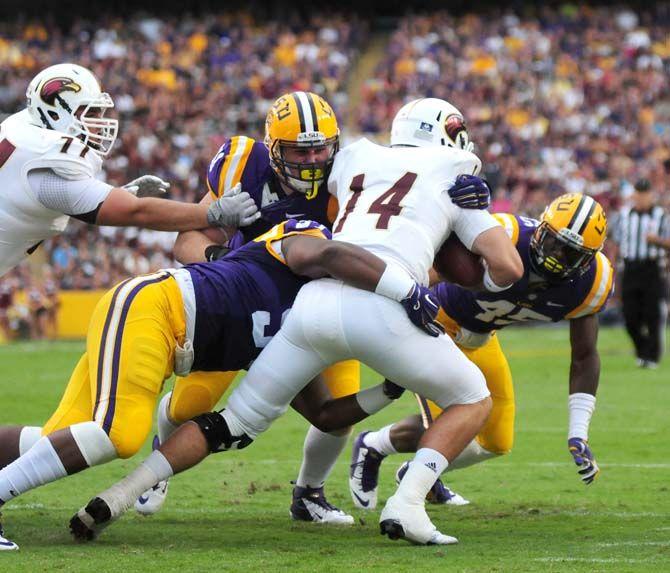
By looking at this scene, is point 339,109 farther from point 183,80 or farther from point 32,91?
point 32,91

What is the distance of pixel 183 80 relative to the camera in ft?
74.4

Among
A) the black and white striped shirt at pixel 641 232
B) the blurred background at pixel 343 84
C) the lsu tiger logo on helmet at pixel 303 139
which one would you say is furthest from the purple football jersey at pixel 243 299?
the blurred background at pixel 343 84

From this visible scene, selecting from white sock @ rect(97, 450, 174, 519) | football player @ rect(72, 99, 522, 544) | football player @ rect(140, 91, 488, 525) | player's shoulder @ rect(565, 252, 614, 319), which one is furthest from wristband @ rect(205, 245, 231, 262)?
player's shoulder @ rect(565, 252, 614, 319)

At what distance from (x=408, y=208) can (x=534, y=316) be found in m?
1.40

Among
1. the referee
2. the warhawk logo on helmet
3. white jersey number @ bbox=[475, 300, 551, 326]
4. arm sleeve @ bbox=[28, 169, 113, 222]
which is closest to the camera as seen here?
arm sleeve @ bbox=[28, 169, 113, 222]

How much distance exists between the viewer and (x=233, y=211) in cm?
514

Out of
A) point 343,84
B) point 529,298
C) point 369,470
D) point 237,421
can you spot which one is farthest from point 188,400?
point 343,84

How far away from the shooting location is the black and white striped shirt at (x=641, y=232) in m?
12.7

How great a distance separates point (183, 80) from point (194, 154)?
233 centimetres

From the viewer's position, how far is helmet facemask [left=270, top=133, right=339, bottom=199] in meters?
5.13

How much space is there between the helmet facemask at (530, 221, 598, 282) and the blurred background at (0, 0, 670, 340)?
12932 millimetres

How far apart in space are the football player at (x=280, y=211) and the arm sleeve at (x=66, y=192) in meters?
0.60

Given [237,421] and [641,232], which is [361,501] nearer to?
[237,421]

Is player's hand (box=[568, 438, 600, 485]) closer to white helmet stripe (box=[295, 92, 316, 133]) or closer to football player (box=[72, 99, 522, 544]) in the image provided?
football player (box=[72, 99, 522, 544])
